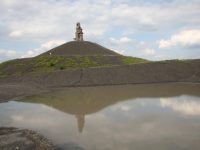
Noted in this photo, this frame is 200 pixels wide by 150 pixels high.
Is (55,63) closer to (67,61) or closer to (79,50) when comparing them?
(67,61)

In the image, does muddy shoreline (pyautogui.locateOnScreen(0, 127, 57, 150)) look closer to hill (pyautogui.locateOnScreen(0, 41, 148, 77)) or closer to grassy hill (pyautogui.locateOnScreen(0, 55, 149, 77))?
hill (pyautogui.locateOnScreen(0, 41, 148, 77))

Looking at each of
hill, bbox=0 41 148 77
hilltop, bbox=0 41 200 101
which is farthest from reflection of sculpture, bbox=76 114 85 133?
hill, bbox=0 41 148 77

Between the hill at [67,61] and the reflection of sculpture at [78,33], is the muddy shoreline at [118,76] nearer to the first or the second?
the hill at [67,61]

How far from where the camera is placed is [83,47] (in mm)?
112188

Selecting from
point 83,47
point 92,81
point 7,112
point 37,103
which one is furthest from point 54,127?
point 83,47

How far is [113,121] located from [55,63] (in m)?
66.3

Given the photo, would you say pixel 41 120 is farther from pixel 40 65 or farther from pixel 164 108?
pixel 40 65

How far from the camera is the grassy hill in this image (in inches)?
3541

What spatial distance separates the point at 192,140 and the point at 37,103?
92.2 ft

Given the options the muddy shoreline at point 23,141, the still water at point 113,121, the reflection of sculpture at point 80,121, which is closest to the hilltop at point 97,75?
the still water at point 113,121

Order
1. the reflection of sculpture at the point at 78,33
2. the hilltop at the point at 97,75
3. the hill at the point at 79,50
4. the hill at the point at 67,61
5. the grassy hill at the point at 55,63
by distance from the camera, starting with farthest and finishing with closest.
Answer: the hill at the point at 79,50
the reflection of sculpture at the point at 78,33
the hill at the point at 67,61
the grassy hill at the point at 55,63
the hilltop at the point at 97,75

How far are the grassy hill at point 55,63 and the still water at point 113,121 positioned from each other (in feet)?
140

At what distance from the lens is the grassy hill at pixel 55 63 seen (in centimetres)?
8994

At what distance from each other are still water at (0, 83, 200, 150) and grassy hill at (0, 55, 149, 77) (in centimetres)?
4259
